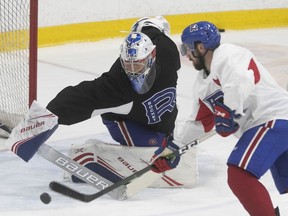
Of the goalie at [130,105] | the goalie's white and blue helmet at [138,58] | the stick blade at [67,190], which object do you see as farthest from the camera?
the goalie at [130,105]

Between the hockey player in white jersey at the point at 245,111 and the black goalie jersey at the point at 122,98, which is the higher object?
the hockey player in white jersey at the point at 245,111

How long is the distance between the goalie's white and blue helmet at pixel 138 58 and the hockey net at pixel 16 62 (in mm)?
513

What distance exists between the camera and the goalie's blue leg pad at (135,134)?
3.13m

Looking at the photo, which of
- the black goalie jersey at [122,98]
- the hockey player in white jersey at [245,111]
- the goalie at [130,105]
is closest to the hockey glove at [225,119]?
the hockey player in white jersey at [245,111]

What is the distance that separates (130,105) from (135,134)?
0.15 metres

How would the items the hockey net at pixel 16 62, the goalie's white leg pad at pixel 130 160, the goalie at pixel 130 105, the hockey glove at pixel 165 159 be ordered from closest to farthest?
1. the hockey glove at pixel 165 159
2. the goalie at pixel 130 105
3. the goalie's white leg pad at pixel 130 160
4. the hockey net at pixel 16 62

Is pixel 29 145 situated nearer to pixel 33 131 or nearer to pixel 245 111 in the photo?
pixel 33 131

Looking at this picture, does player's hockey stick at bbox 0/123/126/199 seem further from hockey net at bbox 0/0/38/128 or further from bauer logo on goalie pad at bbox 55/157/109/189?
hockey net at bbox 0/0/38/128

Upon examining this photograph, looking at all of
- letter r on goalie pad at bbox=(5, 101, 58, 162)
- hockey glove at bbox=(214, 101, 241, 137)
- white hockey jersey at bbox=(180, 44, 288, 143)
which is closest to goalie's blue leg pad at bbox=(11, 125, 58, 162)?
letter r on goalie pad at bbox=(5, 101, 58, 162)

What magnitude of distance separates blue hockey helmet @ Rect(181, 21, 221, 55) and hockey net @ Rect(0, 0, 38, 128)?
2.77 ft

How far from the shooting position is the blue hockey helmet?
2.52 meters

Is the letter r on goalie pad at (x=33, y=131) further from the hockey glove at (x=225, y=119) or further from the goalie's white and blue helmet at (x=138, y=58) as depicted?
the hockey glove at (x=225, y=119)

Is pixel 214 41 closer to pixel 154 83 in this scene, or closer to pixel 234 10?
pixel 154 83

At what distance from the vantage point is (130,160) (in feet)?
10.2
